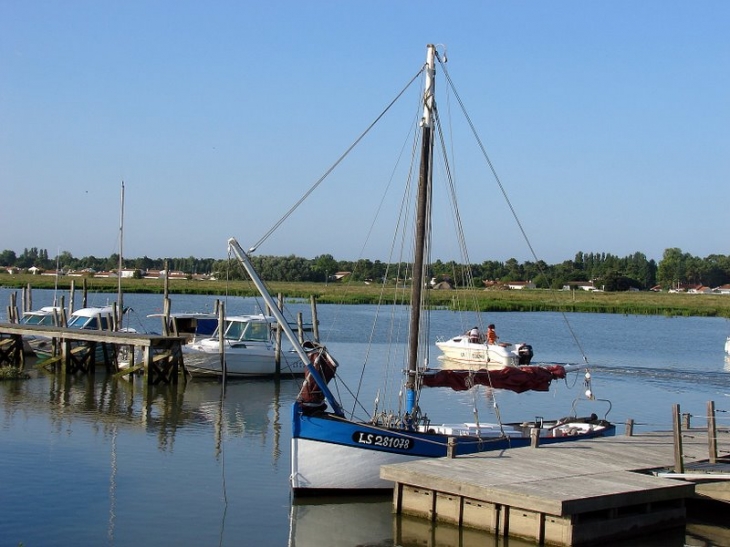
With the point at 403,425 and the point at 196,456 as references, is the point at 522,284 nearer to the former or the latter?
the point at 196,456

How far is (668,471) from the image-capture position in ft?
60.8

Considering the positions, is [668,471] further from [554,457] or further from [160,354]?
[160,354]

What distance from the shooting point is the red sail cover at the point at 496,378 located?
2162 cm

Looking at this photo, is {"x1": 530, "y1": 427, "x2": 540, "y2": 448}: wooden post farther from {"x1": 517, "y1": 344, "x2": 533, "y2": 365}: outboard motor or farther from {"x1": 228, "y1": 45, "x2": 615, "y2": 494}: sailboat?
{"x1": 517, "y1": 344, "x2": 533, "y2": 365}: outboard motor

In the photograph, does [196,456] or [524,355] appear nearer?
[196,456]

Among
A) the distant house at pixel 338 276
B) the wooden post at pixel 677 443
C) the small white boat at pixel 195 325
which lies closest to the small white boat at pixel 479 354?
the small white boat at pixel 195 325

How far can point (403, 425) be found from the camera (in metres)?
20.8

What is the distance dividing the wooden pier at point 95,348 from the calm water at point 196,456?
0.76 m

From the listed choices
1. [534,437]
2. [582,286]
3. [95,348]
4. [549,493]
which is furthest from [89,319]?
[582,286]

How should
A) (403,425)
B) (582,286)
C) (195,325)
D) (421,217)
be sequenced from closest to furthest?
(403,425) → (421,217) → (195,325) → (582,286)

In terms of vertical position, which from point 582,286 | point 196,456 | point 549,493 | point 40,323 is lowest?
point 196,456

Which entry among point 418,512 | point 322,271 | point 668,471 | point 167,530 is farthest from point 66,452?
point 322,271

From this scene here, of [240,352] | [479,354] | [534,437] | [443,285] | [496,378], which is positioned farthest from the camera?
[443,285]

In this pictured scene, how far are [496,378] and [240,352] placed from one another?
16.9 m
